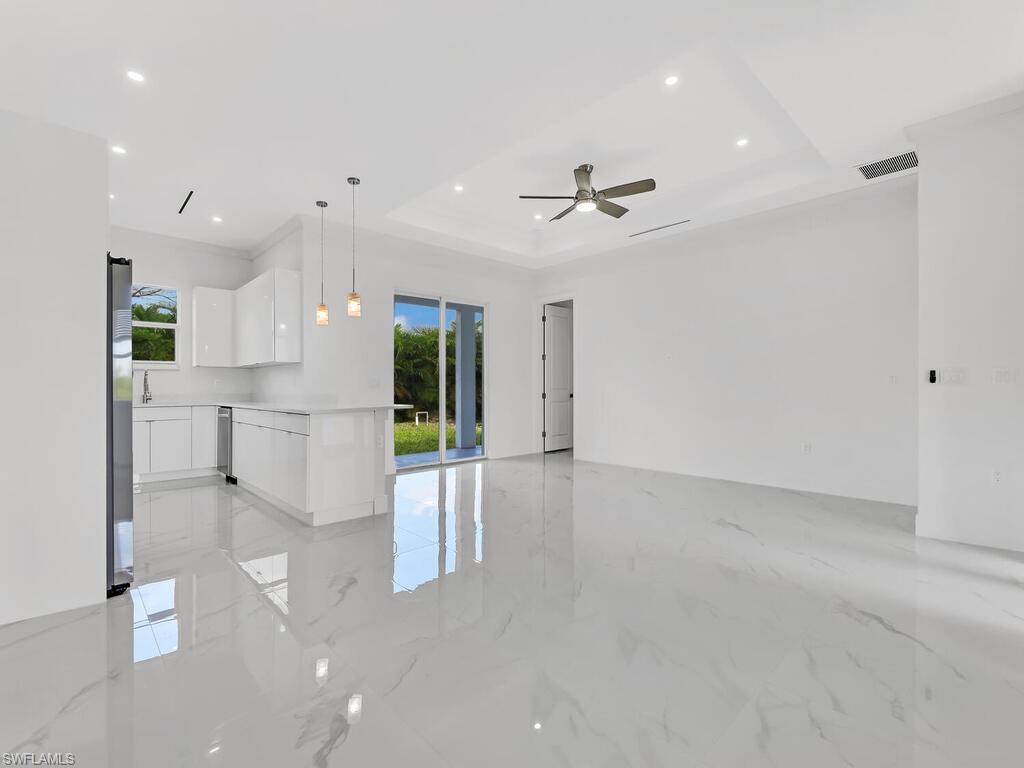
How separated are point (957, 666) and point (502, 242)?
594 cm

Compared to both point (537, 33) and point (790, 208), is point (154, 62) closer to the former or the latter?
point (537, 33)

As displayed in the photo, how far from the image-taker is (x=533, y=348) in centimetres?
794

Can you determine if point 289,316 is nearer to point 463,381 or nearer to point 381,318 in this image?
point 381,318

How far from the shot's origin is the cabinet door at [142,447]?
5336 millimetres

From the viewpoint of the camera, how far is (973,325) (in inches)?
135

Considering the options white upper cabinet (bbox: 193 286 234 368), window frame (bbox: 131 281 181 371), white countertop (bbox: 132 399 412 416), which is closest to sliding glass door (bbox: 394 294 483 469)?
white countertop (bbox: 132 399 412 416)

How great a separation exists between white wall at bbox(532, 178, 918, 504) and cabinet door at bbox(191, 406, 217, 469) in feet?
16.1

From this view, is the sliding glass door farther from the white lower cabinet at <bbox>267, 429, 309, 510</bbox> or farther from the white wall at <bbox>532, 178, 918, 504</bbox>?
the white lower cabinet at <bbox>267, 429, 309, 510</bbox>

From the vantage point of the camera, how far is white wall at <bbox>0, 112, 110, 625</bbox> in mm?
2406

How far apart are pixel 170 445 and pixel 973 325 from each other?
7.52m

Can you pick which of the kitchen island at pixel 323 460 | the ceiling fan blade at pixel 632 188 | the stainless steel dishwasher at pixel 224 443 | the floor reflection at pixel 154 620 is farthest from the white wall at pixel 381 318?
the floor reflection at pixel 154 620

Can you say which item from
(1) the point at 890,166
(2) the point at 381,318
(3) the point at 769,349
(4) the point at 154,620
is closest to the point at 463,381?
(2) the point at 381,318

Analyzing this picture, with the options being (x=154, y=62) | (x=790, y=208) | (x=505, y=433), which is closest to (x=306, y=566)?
(x=154, y=62)

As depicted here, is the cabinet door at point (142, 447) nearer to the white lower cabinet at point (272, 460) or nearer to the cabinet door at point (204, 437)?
the cabinet door at point (204, 437)
